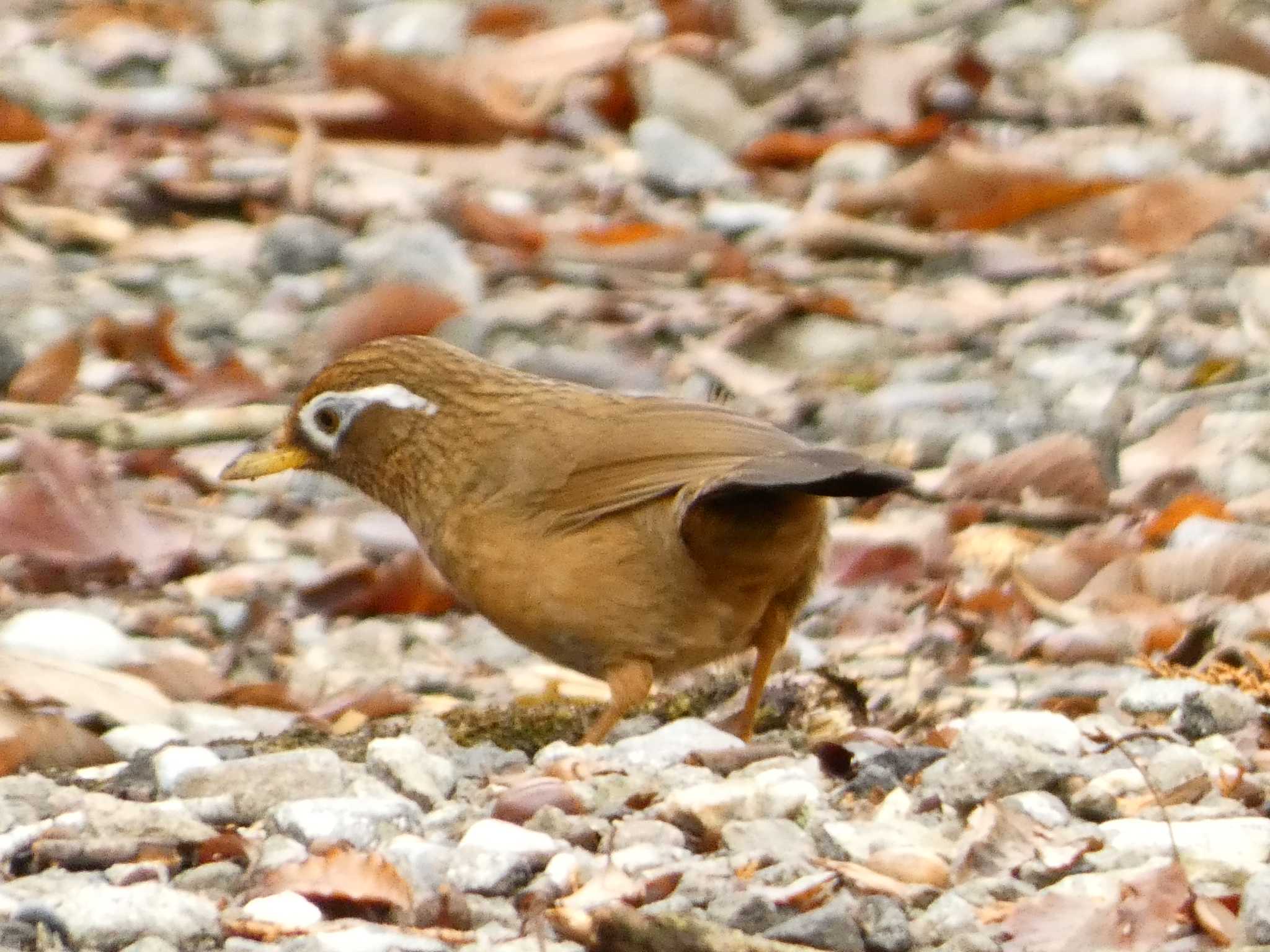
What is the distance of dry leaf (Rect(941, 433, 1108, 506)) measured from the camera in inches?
255

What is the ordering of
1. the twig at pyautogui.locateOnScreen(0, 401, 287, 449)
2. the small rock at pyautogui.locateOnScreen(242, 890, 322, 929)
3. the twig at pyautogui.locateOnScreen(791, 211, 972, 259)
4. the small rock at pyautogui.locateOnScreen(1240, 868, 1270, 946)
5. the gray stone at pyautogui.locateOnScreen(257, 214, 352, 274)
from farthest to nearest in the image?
1. the gray stone at pyautogui.locateOnScreen(257, 214, 352, 274)
2. the twig at pyautogui.locateOnScreen(791, 211, 972, 259)
3. the twig at pyautogui.locateOnScreen(0, 401, 287, 449)
4. the small rock at pyautogui.locateOnScreen(242, 890, 322, 929)
5. the small rock at pyautogui.locateOnScreen(1240, 868, 1270, 946)

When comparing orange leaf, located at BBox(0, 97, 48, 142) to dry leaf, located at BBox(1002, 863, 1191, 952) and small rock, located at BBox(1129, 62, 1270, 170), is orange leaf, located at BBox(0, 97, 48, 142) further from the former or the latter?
dry leaf, located at BBox(1002, 863, 1191, 952)

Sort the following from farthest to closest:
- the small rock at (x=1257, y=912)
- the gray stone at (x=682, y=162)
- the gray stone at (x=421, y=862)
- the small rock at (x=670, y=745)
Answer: the gray stone at (x=682, y=162), the small rock at (x=670, y=745), the gray stone at (x=421, y=862), the small rock at (x=1257, y=912)

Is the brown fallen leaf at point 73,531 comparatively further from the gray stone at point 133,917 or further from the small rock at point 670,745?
the gray stone at point 133,917

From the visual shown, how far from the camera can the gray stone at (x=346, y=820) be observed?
3762mm

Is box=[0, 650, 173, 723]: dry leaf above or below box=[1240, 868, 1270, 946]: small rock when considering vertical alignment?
below

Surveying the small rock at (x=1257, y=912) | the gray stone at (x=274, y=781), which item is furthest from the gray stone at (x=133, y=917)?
the small rock at (x=1257, y=912)

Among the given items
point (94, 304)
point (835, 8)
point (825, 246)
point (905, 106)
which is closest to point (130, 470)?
point (94, 304)

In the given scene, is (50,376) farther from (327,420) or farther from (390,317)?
(327,420)

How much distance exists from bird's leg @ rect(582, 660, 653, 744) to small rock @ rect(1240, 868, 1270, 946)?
1.84 m

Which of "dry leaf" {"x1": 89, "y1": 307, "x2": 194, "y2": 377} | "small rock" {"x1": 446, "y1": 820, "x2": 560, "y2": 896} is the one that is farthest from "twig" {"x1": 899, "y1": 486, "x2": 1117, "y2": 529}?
"small rock" {"x1": 446, "y1": 820, "x2": 560, "y2": 896}

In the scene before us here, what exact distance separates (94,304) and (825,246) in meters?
2.48

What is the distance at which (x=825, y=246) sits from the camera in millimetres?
8492

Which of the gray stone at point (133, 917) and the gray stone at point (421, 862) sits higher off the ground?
the gray stone at point (133, 917)
